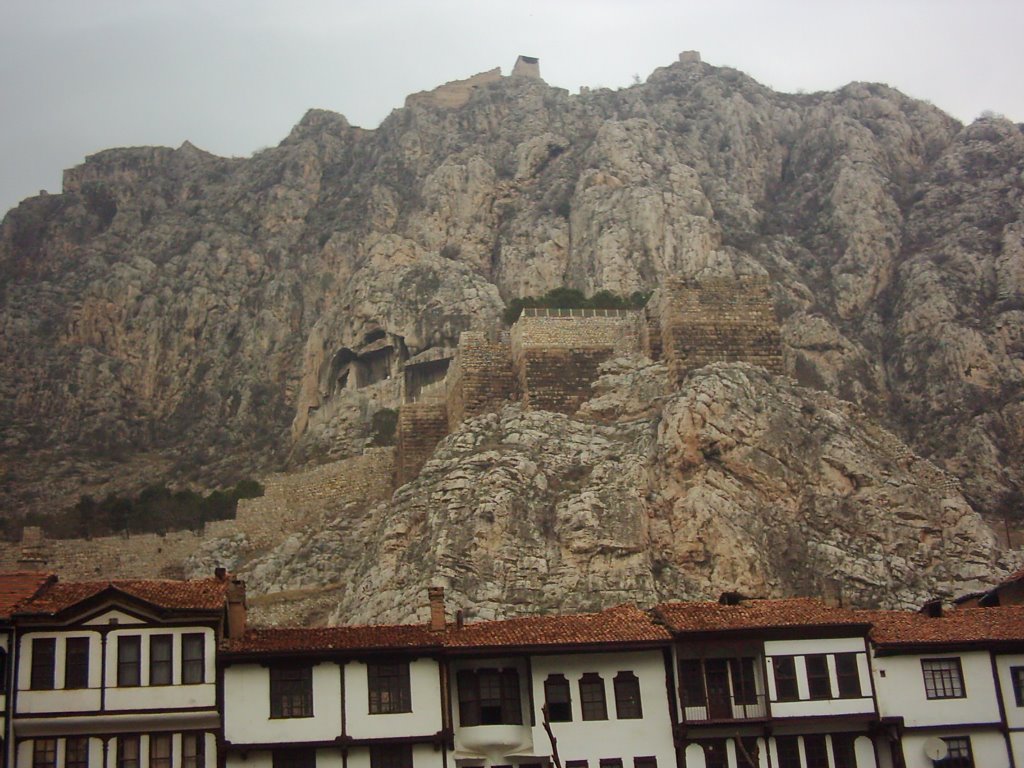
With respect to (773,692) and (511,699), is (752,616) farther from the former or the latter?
(511,699)

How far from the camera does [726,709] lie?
45.8m

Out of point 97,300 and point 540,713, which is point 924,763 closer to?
point 540,713

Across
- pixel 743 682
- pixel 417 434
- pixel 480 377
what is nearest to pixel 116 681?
pixel 743 682

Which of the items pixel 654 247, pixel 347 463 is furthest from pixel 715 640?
pixel 654 247

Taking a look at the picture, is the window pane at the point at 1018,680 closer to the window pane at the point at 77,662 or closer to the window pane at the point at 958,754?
the window pane at the point at 958,754

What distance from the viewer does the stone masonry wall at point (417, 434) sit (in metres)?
92.9

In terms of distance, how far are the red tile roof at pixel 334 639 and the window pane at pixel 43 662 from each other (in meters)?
5.41

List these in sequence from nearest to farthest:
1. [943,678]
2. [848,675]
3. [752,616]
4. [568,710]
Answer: [568,710] < [848,675] < [943,678] < [752,616]

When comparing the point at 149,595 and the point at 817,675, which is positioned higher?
the point at 149,595

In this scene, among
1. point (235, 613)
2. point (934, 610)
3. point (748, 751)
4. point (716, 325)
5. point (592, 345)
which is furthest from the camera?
point (592, 345)

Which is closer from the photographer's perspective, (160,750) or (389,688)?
(160,750)

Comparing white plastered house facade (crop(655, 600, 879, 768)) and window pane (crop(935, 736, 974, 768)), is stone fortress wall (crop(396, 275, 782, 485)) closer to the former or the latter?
white plastered house facade (crop(655, 600, 879, 768))

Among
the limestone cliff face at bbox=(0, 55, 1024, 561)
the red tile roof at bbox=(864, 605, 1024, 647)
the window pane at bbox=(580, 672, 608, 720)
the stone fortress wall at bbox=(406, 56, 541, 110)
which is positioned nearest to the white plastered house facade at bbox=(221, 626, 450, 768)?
the window pane at bbox=(580, 672, 608, 720)

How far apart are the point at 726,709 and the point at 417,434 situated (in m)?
50.8
